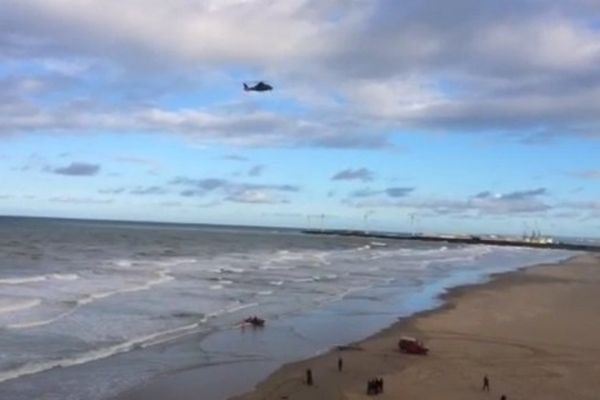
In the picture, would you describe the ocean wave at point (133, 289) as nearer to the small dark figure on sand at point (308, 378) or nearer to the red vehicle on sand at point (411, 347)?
the red vehicle on sand at point (411, 347)

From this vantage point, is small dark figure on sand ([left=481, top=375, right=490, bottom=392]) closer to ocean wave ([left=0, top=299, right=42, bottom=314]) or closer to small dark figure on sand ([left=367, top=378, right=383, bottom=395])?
small dark figure on sand ([left=367, top=378, right=383, bottom=395])

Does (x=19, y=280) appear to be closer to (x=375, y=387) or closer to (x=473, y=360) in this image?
(x=473, y=360)

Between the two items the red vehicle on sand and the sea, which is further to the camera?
the red vehicle on sand

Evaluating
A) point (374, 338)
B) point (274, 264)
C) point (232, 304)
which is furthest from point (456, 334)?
point (274, 264)

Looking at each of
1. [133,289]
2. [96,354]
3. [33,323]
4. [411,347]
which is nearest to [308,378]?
[411,347]

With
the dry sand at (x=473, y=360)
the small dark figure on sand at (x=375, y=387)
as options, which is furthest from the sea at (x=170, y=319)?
the small dark figure on sand at (x=375, y=387)

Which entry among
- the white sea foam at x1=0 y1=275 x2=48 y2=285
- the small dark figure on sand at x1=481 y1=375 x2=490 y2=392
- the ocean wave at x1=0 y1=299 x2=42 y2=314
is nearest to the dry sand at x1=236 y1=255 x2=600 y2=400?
the small dark figure on sand at x1=481 y1=375 x2=490 y2=392

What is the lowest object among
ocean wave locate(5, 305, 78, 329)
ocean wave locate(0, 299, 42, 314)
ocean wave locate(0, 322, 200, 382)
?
ocean wave locate(0, 322, 200, 382)

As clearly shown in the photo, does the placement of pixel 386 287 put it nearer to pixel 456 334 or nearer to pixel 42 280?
pixel 456 334
